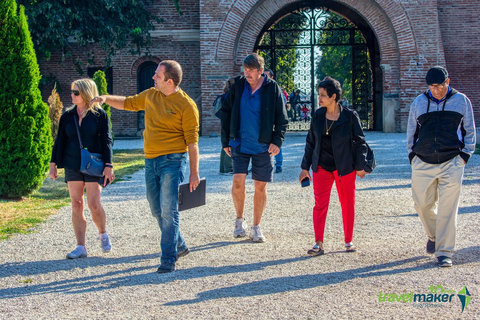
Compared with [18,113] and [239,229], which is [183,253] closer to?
[239,229]

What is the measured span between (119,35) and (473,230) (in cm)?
1822

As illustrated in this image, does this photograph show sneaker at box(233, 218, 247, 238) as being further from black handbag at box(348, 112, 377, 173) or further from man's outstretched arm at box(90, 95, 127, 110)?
man's outstretched arm at box(90, 95, 127, 110)

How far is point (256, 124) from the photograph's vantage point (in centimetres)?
607

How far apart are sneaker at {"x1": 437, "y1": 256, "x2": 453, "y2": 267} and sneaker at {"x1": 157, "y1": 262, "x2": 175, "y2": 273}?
2274 millimetres

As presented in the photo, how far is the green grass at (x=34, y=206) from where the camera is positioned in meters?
6.96

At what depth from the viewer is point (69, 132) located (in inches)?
218

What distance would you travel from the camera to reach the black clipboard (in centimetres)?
515

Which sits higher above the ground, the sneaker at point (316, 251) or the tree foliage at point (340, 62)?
the tree foliage at point (340, 62)

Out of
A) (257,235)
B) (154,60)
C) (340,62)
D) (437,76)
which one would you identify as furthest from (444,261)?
(340,62)

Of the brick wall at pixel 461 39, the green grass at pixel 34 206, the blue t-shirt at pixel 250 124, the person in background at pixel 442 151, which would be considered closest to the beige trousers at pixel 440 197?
the person in background at pixel 442 151

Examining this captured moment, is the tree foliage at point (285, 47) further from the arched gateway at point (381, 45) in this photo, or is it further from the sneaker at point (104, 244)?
the sneaker at point (104, 244)

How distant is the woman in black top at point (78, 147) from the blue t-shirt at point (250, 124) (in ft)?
4.53

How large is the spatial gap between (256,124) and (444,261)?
2271mm

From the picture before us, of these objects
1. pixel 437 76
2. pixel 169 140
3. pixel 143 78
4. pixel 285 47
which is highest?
pixel 285 47
